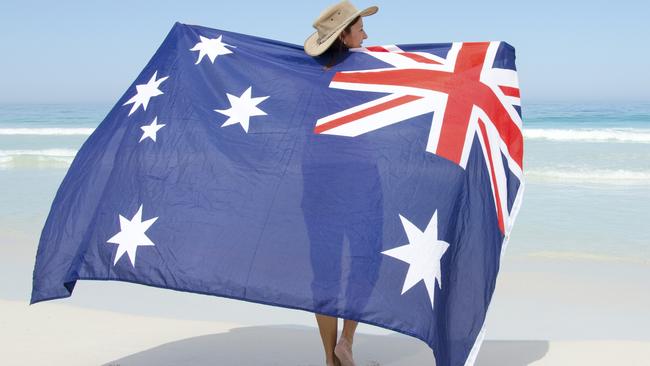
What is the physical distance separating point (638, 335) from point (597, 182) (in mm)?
7847

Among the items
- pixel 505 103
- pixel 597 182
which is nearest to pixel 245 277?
pixel 505 103

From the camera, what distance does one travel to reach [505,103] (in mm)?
3691

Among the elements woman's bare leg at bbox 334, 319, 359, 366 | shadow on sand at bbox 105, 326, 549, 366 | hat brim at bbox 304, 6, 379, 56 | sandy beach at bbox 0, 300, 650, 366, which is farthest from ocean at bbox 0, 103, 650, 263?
hat brim at bbox 304, 6, 379, 56

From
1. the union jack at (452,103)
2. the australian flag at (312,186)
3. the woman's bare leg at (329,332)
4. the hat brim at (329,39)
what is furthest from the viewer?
the woman's bare leg at (329,332)

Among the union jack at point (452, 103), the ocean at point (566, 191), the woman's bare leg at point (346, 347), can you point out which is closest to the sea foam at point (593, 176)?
the ocean at point (566, 191)

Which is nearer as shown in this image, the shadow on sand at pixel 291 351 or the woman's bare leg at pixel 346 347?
the woman's bare leg at pixel 346 347

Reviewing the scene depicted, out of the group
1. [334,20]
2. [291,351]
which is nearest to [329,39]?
[334,20]

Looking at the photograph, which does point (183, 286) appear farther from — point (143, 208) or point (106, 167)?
point (106, 167)

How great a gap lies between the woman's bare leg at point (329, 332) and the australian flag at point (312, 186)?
64cm

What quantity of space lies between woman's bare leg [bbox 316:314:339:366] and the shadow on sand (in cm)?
60

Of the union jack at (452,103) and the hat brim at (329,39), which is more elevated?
the hat brim at (329,39)

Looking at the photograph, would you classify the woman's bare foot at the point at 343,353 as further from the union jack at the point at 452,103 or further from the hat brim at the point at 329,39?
the hat brim at the point at 329,39

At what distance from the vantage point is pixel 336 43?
3680 millimetres

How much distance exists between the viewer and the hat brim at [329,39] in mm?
3527
